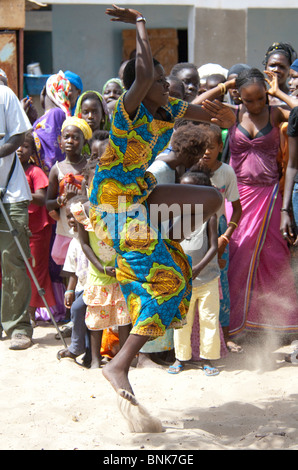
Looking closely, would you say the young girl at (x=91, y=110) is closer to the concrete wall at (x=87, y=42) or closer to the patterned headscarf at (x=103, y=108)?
the patterned headscarf at (x=103, y=108)

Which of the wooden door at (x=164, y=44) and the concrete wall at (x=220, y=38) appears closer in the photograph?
the concrete wall at (x=220, y=38)

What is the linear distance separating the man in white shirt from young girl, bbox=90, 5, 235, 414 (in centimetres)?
203

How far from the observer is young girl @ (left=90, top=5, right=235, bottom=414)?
372 cm

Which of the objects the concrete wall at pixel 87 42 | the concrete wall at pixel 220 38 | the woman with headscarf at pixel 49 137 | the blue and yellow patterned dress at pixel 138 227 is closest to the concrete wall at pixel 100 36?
the concrete wall at pixel 87 42

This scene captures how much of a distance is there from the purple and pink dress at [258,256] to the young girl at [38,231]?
1754mm

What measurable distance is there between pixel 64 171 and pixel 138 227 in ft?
7.90

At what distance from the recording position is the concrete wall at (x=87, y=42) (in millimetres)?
10930

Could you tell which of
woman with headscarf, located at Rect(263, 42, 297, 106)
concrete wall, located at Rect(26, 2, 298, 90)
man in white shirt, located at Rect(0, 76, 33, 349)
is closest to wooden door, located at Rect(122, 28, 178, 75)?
concrete wall, located at Rect(26, 2, 298, 90)

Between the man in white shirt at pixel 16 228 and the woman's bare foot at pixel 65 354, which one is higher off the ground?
the man in white shirt at pixel 16 228

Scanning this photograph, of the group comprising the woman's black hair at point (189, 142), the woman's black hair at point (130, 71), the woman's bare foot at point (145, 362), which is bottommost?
the woman's bare foot at point (145, 362)

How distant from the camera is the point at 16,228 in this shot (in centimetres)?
582

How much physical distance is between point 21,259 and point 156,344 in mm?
1442

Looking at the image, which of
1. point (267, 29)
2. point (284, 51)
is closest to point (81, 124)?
point (284, 51)
